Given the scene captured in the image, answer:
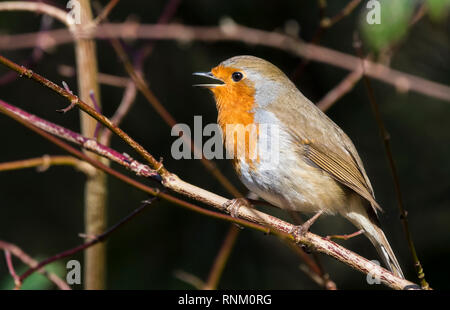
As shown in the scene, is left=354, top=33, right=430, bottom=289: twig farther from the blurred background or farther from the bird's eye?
the blurred background

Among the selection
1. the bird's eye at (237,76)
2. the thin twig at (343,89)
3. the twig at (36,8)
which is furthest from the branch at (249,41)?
the bird's eye at (237,76)

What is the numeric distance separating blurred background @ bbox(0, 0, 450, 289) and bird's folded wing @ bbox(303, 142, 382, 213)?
1265mm

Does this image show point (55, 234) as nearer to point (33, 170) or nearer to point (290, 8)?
point (33, 170)

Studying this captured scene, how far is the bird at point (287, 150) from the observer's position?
2.96 m

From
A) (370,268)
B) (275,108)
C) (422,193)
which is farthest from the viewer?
(422,193)

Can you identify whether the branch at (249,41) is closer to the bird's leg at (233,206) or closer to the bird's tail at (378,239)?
the bird's tail at (378,239)

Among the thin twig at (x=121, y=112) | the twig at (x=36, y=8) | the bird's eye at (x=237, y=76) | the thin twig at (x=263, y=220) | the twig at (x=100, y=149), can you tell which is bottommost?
the thin twig at (x=263, y=220)

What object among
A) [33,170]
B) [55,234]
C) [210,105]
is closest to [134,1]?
[210,105]

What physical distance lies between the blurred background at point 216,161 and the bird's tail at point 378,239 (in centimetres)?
105

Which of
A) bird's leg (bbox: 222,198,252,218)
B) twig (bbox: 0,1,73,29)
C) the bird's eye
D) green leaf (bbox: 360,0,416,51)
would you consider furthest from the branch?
bird's leg (bbox: 222,198,252,218)

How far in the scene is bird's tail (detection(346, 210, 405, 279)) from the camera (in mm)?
3105

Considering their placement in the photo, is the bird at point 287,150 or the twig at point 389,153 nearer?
the twig at point 389,153

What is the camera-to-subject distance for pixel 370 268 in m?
2.30

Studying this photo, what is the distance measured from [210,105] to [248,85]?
5.19 ft
